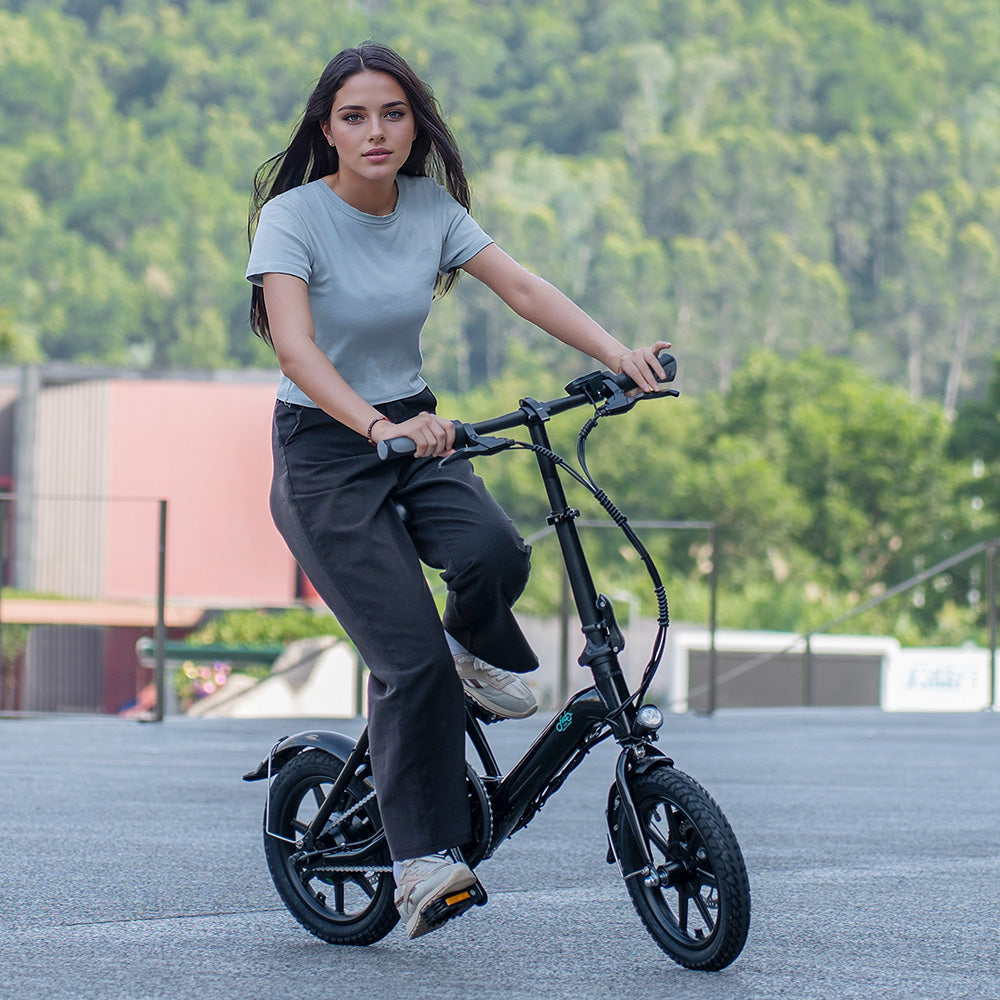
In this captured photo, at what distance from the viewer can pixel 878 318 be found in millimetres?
144625

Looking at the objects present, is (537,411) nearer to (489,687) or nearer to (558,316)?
(558,316)

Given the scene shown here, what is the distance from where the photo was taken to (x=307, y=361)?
10.7 ft

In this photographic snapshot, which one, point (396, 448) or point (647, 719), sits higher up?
point (396, 448)

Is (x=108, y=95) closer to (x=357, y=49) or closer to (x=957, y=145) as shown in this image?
(x=957, y=145)

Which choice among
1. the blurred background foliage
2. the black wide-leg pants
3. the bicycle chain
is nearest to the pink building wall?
the bicycle chain

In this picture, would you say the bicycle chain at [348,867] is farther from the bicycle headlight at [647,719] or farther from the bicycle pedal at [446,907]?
the bicycle headlight at [647,719]

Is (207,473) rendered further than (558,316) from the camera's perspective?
Yes

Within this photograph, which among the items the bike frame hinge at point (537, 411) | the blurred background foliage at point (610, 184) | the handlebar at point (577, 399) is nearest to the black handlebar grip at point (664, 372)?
the handlebar at point (577, 399)

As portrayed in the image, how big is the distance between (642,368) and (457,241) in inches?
19.6

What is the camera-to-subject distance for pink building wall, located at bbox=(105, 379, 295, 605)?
132ft

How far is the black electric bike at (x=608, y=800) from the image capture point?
3.09 m

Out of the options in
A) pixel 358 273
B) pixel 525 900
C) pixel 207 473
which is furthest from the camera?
pixel 207 473

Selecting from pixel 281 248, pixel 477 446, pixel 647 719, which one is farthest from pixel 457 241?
pixel 647 719

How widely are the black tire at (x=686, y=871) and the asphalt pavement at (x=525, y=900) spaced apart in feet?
0.23
